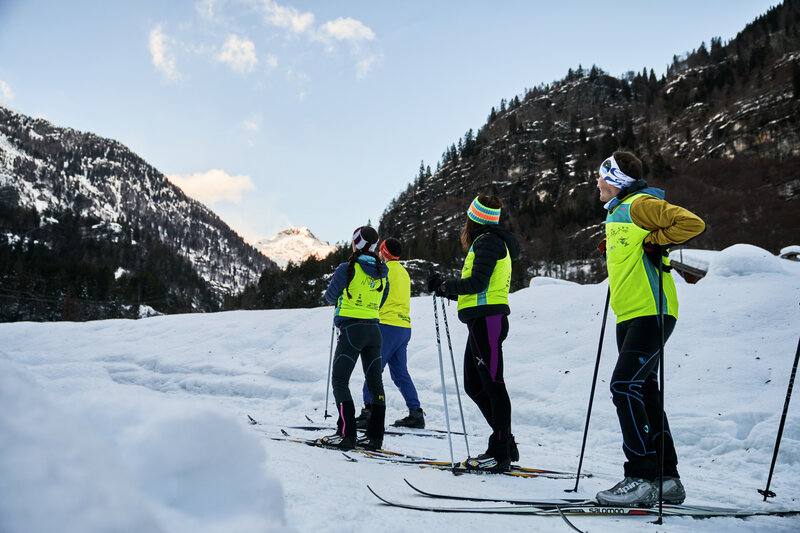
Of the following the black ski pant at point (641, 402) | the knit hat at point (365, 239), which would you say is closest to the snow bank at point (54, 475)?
the black ski pant at point (641, 402)

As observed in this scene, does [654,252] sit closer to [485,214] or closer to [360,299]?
[485,214]

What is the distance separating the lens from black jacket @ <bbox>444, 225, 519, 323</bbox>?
3.69 meters

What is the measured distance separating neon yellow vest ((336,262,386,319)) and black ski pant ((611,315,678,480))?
8.09ft

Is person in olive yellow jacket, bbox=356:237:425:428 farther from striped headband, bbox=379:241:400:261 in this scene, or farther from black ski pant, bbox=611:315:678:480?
black ski pant, bbox=611:315:678:480

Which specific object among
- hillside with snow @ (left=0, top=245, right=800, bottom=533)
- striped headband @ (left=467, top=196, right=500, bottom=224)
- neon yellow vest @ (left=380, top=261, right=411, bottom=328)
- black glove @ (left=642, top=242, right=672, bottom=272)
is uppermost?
striped headband @ (left=467, top=196, right=500, bottom=224)

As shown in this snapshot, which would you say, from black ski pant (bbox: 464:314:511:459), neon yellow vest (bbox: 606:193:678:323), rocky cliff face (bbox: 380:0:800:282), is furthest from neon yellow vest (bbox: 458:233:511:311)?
rocky cliff face (bbox: 380:0:800:282)

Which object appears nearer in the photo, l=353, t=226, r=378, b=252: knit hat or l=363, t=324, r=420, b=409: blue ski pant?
l=353, t=226, r=378, b=252: knit hat

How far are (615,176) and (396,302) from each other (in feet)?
11.7

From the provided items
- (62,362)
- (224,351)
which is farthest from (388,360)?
(62,362)

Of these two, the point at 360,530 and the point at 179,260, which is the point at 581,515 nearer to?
the point at 360,530

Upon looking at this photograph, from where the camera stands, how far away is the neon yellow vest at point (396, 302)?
241 inches

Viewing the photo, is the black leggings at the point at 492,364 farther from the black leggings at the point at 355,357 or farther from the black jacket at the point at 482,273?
the black leggings at the point at 355,357

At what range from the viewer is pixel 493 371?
143 inches

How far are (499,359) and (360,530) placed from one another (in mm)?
2068
